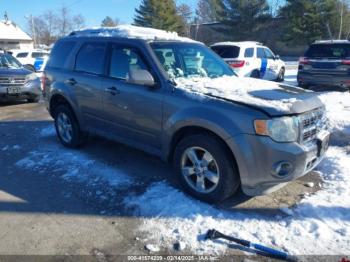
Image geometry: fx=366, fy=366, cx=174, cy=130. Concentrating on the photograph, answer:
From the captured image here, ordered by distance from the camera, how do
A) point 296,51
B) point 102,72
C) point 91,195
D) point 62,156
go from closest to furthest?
point 91,195
point 102,72
point 62,156
point 296,51

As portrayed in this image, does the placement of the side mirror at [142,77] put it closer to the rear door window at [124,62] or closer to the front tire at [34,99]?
the rear door window at [124,62]

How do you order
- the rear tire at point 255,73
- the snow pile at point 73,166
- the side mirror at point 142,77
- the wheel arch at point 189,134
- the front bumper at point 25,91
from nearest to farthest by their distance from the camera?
the wheel arch at point 189,134 → the side mirror at point 142,77 → the snow pile at point 73,166 → the front bumper at point 25,91 → the rear tire at point 255,73

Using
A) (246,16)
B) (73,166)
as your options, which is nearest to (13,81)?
(73,166)

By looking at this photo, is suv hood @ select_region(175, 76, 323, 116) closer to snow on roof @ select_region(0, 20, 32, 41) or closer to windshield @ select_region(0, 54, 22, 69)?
windshield @ select_region(0, 54, 22, 69)

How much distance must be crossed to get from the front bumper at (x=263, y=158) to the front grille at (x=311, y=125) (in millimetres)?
137

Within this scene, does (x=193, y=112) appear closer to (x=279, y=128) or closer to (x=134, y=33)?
(x=279, y=128)

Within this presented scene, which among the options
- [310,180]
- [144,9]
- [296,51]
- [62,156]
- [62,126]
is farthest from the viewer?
[144,9]

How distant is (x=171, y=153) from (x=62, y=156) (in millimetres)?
2279

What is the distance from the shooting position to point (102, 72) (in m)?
5.39

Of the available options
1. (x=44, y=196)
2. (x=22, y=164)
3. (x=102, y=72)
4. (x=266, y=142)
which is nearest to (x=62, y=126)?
(x=22, y=164)

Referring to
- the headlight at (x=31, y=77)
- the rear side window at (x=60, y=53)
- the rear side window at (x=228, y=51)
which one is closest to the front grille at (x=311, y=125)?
the rear side window at (x=60, y=53)

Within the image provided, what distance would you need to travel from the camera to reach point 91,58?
18.6 feet

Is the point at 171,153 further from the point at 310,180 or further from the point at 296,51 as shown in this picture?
the point at 296,51

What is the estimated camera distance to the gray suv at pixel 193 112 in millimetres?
3738
